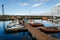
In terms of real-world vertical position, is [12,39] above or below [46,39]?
below

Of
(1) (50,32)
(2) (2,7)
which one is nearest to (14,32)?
(1) (50,32)

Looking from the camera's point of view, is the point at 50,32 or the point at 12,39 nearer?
the point at 12,39

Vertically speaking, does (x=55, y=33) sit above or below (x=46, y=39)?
below

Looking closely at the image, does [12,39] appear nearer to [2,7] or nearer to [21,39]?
[21,39]

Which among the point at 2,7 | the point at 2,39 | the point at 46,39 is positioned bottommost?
the point at 2,39

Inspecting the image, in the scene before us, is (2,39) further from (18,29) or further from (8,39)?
(18,29)

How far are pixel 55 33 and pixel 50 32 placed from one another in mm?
475

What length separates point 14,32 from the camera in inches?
400

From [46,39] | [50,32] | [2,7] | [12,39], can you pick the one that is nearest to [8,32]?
[12,39]

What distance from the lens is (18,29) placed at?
34.2ft

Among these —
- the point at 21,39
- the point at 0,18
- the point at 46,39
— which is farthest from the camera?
the point at 0,18

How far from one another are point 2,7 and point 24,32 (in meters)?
12.0

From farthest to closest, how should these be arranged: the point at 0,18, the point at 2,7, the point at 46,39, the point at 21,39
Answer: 1. the point at 0,18
2. the point at 2,7
3. the point at 21,39
4. the point at 46,39

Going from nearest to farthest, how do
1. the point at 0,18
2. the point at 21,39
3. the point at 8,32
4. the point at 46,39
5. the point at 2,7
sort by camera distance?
the point at 46,39
the point at 21,39
the point at 8,32
the point at 2,7
the point at 0,18
